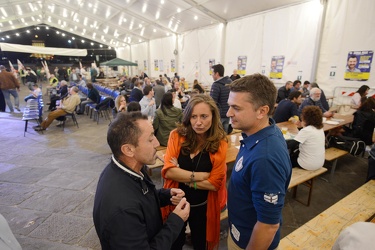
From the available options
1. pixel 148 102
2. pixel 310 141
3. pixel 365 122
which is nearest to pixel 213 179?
pixel 310 141

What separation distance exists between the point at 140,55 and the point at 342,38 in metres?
18.2

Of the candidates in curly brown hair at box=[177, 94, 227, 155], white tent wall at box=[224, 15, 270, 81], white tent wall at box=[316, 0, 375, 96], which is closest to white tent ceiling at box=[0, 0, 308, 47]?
white tent wall at box=[224, 15, 270, 81]

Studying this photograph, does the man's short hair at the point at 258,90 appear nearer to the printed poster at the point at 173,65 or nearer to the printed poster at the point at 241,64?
the printed poster at the point at 241,64

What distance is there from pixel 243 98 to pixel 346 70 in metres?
7.56

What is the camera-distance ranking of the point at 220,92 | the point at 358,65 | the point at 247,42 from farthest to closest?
the point at 247,42 → the point at 358,65 → the point at 220,92

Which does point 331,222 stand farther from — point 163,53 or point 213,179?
point 163,53

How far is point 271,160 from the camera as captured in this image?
1.03 metres

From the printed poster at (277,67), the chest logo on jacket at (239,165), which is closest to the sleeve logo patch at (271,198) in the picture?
the chest logo on jacket at (239,165)

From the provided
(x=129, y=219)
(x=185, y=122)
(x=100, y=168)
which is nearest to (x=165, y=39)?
(x=100, y=168)

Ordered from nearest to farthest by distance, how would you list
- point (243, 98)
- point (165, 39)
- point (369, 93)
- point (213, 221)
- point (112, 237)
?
1. point (112, 237)
2. point (243, 98)
3. point (213, 221)
4. point (369, 93)
5. point (165, 39)

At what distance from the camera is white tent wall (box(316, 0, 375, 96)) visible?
237 inches

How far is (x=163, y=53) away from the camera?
17047mm

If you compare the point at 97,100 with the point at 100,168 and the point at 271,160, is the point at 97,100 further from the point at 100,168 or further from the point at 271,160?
the point at 271,160

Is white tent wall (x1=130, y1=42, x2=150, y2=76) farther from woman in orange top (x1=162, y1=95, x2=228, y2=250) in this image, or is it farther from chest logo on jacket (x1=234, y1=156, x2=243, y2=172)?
chest logo on jacket (x1=234, y1=156, x2=243, y2=172)
